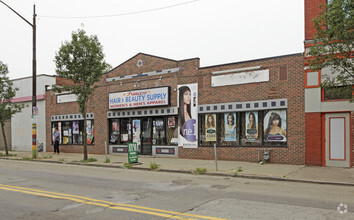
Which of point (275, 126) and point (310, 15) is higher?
point (310, 15)

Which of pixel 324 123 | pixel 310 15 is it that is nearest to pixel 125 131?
pixel 324 123

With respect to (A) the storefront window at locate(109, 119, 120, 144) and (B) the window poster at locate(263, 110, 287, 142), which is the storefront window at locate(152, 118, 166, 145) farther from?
(B) the window poster at locate(263, 110, 287, 142)

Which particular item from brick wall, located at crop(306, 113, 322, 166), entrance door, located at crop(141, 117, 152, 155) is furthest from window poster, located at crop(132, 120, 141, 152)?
brick wall, located at crop(306, 113, 322, 166)

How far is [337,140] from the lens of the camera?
13.4m

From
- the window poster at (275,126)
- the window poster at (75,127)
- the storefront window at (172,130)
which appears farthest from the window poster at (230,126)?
the window poster at (75,127)

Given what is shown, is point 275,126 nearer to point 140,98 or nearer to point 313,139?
point 313,139

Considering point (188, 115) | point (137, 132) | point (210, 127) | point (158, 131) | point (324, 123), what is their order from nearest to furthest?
point (324, 123), point (210, 127), point (188, 115), point (158, 131), point (137, 132)

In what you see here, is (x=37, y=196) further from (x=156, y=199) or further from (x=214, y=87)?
(x=214, y=87)

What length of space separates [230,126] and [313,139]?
4.07 meters

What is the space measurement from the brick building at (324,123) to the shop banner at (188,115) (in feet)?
19.0

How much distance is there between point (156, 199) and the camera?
26.2 feet

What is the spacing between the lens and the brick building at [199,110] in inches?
581

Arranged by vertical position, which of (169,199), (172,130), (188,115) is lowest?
(169,199)

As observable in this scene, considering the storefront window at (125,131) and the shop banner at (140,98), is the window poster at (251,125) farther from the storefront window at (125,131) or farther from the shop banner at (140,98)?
the storefront window at (125,131)
